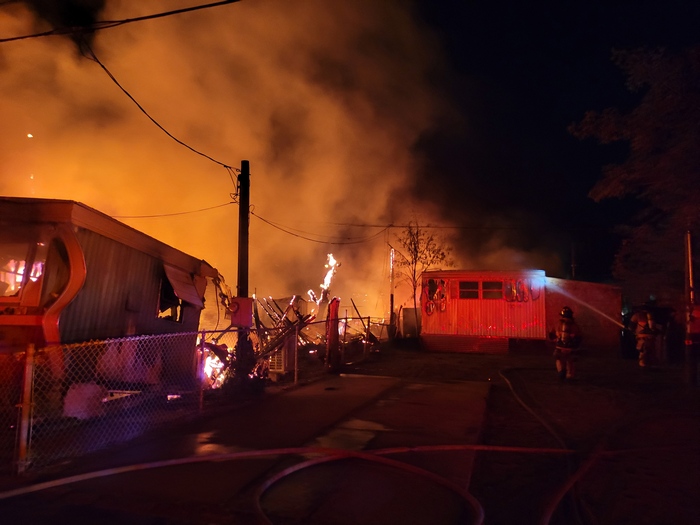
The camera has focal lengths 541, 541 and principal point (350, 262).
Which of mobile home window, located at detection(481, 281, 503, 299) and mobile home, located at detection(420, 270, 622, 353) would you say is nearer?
mobile home, located at detection(420, 270, 622, 353)

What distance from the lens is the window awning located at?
998cm

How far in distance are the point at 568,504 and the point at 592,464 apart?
1.23m

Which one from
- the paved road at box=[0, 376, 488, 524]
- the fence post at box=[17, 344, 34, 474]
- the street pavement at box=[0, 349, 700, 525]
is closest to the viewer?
the paved road at box=[0, 376, 488, 524]

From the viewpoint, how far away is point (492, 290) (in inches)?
845

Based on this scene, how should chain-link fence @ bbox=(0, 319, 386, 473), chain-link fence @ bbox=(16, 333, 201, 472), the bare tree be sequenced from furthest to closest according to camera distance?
the bare tree
chain-link fence @ bbox=(16, 333, 201, 472)
chain-link fence @ bbox=(0, 319, 386, 473)

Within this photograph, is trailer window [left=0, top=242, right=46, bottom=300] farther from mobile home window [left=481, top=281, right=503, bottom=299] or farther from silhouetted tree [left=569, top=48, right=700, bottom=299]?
mobile home window [left=481, top=281, right=503, bottom=299]

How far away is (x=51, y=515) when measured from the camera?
397 centimetres

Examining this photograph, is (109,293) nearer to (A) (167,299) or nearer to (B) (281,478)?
(A) (167,299)

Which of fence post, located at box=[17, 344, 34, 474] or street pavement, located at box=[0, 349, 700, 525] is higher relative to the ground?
fence post, located at box=[17, 344, 34, 474]

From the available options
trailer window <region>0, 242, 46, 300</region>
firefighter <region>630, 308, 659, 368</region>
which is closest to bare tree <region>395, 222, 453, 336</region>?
firefighter <region>630, 308, 659, 368</region>

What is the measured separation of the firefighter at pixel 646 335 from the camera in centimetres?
1470

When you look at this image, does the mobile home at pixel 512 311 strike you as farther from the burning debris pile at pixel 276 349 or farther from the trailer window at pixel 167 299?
the trailer window at pixel 167 299

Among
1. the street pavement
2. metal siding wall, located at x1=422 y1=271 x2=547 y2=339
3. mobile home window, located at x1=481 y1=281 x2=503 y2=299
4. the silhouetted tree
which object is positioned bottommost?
the street pavement

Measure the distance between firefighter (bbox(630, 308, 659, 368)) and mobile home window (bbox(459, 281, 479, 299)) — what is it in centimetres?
693
